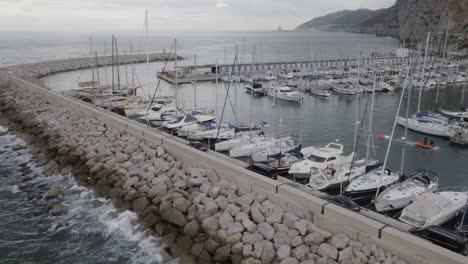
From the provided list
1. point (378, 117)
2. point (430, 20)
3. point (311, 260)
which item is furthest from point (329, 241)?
point (430, 20)

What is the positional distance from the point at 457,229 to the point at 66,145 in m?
21.3

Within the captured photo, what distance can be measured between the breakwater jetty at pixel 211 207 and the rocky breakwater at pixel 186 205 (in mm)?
38

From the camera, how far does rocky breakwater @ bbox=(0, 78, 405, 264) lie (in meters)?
11.6

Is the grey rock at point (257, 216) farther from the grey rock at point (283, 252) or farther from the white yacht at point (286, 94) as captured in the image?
the white yacht at point (286, 94)

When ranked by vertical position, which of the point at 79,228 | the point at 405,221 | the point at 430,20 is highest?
the point at 430,20

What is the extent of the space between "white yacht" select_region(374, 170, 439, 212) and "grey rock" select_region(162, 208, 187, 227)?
335 inches

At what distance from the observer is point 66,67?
77.4m

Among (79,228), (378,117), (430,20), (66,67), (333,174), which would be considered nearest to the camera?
(79,228)

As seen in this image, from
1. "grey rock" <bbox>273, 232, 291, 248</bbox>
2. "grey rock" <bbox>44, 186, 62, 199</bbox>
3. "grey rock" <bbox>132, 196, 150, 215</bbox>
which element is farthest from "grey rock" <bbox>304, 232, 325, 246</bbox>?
"grey rock" <bbox>44, 186, 62, 199</bbox>

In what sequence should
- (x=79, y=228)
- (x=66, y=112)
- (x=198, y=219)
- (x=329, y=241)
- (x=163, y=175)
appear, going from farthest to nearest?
1. (x=66, y=112)
2. (x=163, y=175)
3. (x=79, y=228)
4. (x=198, y=219)
5. (x=329, y=241)

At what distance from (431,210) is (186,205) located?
31.8 feet

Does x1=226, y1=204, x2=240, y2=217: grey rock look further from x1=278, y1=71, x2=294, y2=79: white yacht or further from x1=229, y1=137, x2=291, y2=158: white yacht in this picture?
x1=278, y1=71, x2=294, y2=79: white yacht

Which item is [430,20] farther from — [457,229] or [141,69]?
[457,229]

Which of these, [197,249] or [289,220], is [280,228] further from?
[197,249]
